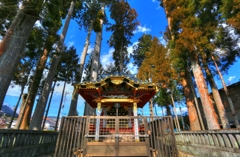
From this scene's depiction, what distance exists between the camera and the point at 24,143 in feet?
A: 14.7

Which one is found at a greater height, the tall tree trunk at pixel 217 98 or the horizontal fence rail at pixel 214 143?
the tall tree trunk at pixel 217 98

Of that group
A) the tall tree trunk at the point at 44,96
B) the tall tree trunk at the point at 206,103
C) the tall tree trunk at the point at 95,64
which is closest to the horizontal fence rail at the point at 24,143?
the tall tree trunk at the point at 44,96

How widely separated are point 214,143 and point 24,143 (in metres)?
6.42

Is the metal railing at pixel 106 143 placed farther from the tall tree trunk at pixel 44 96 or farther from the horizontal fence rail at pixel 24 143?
the tall tree trunk at pixel 44 96

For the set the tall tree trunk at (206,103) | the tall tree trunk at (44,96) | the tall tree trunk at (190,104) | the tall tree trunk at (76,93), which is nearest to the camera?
the tall tree trunk at (206,103)

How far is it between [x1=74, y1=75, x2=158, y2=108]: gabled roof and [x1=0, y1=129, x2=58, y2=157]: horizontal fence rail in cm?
252

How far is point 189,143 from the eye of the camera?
5910mm

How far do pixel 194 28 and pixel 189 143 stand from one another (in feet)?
22.6

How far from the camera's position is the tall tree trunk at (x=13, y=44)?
4.41m

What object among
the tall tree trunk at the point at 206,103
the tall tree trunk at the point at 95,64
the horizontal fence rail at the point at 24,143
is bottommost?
the horizontal fence rail at the point at 24,143

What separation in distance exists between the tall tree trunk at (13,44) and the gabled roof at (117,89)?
7.93 ft

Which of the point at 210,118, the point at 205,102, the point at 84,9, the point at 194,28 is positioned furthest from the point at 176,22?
the point at 84,9

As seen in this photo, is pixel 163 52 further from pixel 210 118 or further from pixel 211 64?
pixel 210 118

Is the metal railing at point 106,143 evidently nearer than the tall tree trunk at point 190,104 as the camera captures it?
Yes
